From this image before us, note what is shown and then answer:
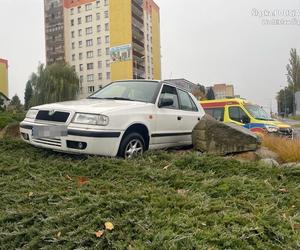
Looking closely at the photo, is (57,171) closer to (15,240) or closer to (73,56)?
(15,240)

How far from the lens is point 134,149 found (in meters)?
5.23

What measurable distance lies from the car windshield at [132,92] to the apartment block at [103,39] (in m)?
59.8

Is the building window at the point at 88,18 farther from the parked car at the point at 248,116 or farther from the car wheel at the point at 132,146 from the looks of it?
the car wheel at the point at 132,146

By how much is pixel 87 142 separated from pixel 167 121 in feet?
6.04

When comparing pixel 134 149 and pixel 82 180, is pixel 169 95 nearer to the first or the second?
pixel 134 149

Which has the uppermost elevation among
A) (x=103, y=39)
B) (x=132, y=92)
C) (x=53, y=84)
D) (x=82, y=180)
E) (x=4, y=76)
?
(x=103, y=39)

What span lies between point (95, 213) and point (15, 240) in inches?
26.6

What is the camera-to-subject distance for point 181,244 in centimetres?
241

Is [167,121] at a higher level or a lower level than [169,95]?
lower

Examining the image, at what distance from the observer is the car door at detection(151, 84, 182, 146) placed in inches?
228

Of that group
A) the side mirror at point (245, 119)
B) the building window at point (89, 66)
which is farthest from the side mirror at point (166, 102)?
the building window at point (89, 66)

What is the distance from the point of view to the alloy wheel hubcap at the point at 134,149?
16.7ft

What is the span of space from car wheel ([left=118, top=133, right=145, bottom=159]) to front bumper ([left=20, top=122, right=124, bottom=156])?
13 cm

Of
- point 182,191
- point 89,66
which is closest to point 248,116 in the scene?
point 182,191
